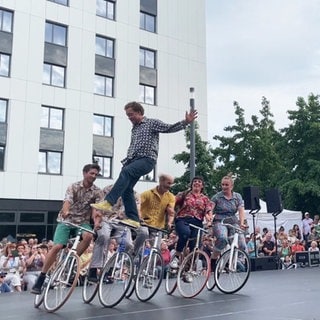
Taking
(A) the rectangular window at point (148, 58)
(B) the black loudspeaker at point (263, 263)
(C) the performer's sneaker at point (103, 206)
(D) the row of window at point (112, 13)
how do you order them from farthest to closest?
(A) the rectangular window at point (148, 58) < (D) the row of window at point (112, 13) < (B) the black loudspeaker at point (263, 263) < (C) the performer's sneaker at point (103, 206)

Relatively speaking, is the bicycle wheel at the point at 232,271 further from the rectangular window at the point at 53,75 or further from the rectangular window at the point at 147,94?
the rectangular window at the point at 147,94

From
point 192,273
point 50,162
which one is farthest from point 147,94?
point 192,273

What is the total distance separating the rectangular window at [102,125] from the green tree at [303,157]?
32.4 feet

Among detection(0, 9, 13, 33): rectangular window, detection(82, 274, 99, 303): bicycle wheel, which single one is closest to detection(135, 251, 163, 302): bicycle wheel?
detection(82, 274, 99, 303): bicycle wheel

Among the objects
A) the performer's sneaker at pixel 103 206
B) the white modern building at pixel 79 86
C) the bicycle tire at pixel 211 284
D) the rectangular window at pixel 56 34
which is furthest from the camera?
the rectangular window at pixel 56 34

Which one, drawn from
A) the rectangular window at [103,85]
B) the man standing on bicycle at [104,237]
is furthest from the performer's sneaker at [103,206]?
the rectangular window at [103,85]

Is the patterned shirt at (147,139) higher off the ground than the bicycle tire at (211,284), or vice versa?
the patterned shirt at (147,139)

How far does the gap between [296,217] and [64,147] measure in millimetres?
12381

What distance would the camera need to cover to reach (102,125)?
26672mm

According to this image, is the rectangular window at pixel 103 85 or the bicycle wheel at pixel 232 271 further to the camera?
the rectangular window at pixel 103 85

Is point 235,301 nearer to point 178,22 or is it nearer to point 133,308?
point 133,308

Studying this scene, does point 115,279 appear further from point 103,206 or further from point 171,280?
point 171,280

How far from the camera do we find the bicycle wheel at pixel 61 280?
17.7 ft

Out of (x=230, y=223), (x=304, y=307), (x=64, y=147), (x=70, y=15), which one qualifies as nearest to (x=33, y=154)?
(x=64, y=147)
